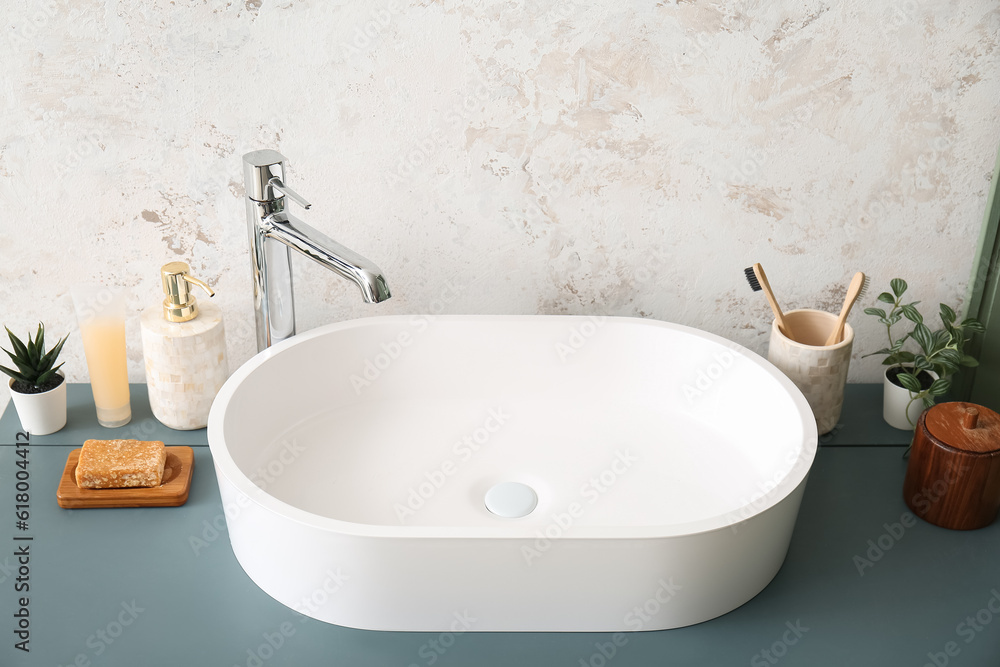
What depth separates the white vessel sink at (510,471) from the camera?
763 millimetres

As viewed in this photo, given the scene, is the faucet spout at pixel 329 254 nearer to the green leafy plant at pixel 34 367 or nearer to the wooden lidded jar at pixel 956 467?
the green leafy plant at pixel 34 367

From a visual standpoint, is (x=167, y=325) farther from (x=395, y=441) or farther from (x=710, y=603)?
(x=710, y=603)

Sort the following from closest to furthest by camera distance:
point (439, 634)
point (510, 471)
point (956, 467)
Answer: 1. point (439, 634)
2. point (956, 467)
3. point (510, 471)

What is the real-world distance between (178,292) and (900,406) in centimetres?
91

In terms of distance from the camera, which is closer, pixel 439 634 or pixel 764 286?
pixel 439 634

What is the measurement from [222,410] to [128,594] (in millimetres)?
199

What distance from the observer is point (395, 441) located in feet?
3.44

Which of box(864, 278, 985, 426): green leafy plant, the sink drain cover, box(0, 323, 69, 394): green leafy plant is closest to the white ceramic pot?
box(0, 323, 69, 394): green leafy plant

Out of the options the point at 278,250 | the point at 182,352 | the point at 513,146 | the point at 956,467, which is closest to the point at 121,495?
the point at 182,352

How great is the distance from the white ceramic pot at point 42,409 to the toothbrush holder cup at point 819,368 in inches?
34.3

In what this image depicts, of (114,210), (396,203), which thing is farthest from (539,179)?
(114,210)

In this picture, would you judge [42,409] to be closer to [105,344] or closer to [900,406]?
[105,344]

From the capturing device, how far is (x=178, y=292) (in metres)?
1.02

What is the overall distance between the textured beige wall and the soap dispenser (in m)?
0.12
